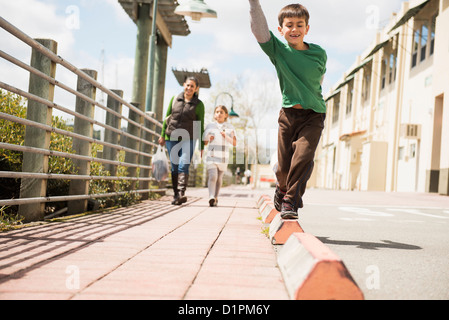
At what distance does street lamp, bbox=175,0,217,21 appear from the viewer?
32.5 feet

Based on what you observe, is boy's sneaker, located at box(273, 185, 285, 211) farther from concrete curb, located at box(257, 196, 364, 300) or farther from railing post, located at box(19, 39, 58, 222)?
railing post, located at box(19, 39, 58, 222)

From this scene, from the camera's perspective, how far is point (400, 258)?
334cm

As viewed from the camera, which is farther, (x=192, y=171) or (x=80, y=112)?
(x=192, y=171)

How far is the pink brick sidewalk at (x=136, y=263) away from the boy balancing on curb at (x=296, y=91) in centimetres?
60

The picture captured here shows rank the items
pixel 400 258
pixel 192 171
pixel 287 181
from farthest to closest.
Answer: pixel 192 171 → pixel 287 181 → pixel 400 258

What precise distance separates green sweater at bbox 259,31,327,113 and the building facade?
655 inches

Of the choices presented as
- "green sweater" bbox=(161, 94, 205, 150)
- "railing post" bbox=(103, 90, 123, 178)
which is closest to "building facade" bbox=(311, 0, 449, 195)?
"green sweater" bbox=(161, 94, 205, 150)

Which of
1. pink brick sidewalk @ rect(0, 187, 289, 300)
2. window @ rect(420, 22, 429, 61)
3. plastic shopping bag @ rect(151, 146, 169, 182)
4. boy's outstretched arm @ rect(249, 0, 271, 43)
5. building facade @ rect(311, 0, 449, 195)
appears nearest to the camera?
pink brick sidewalk @ rect(0, 187, 289, 300)
